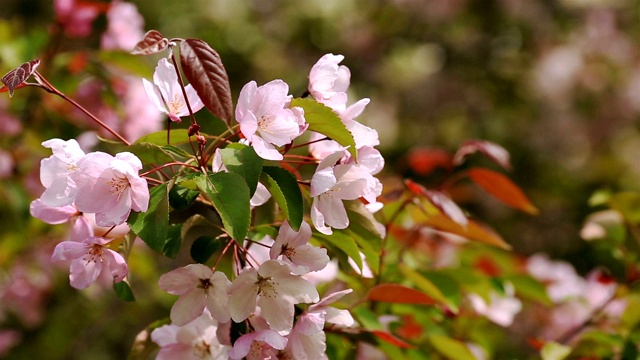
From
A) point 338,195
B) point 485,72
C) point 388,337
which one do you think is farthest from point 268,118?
point 485,72

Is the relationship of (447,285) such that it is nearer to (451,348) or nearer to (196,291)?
(451,348)

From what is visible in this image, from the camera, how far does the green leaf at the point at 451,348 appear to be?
3.58ft

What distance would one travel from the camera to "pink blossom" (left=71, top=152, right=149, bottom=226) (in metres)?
0.68

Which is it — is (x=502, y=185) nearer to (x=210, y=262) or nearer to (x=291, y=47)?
(x=210, y=262)

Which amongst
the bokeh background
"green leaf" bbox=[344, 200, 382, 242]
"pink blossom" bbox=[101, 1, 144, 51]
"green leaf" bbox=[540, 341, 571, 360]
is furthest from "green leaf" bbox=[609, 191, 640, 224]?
the bokeh background

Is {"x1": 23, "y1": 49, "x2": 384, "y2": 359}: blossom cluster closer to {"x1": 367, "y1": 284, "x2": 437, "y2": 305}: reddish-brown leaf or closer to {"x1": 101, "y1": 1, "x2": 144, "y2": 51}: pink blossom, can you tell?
{"x1": 367, "y1": 284, "x2": 437, "y2": 305}: reddish-brown leaf

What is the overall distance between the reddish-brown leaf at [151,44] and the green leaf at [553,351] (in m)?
0.70

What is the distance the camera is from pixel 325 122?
0.75 metres

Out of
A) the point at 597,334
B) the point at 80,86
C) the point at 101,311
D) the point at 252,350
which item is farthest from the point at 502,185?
the point at 101,311

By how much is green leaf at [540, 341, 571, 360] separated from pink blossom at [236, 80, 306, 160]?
56cm

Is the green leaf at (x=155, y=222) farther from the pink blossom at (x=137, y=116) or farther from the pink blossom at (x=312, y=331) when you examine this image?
the pink blossom at (x=137, y=116)

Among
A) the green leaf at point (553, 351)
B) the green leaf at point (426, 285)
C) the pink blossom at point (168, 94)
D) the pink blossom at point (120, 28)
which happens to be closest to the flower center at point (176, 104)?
the pink blossom at point (168, 94)

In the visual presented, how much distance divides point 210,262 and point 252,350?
26 cm

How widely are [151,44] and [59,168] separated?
5.9 inches
